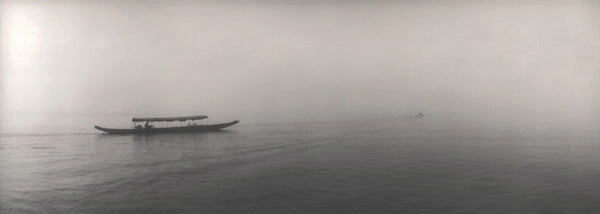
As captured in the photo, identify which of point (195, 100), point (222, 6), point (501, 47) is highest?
point (222, 6)

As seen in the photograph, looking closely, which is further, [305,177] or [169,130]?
[169,130]

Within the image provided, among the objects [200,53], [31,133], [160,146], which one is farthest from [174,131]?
[200,53]

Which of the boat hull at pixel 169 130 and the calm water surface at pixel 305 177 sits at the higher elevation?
the boat hull at pixel 169 130

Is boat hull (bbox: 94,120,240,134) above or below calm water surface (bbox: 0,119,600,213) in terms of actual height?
above

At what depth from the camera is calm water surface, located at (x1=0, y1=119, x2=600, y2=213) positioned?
250 inches

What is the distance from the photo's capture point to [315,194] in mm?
6945

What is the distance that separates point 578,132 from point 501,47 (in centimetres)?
1146

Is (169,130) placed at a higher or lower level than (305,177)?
higher

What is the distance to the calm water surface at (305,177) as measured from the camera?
6.34 m

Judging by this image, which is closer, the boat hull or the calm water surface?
the calm water surface

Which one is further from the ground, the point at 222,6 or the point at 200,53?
the point at 222,6

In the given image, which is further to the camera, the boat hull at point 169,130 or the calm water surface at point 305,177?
the boat hull at point 169,130

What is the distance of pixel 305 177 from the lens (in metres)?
8.41

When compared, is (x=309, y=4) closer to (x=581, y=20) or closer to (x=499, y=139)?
(x=581, y=20)
